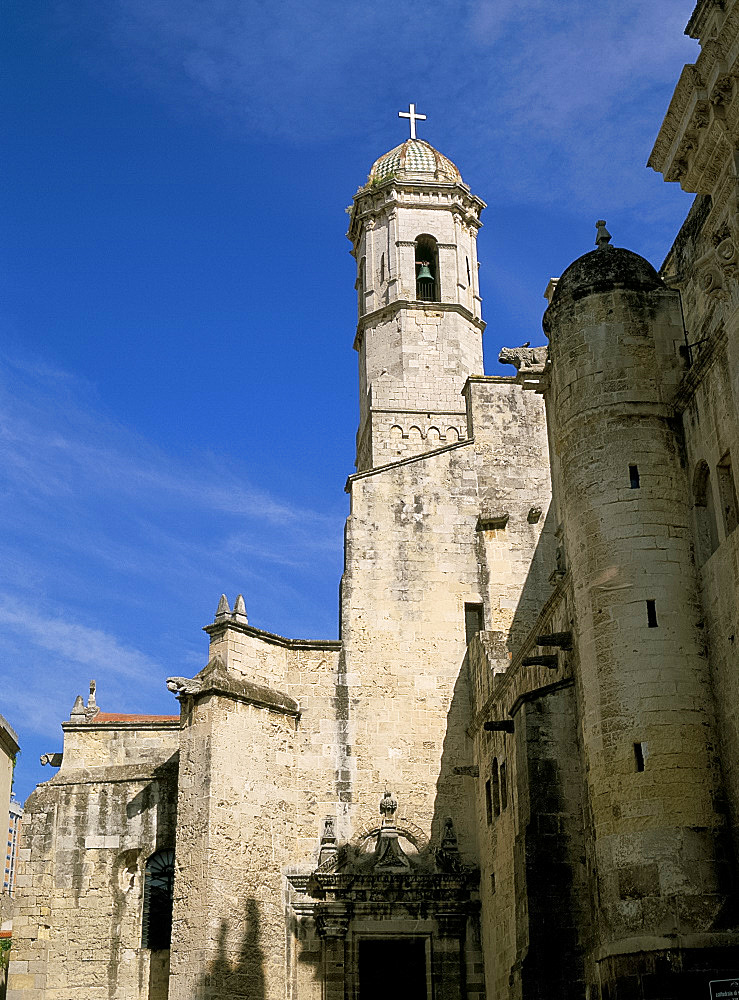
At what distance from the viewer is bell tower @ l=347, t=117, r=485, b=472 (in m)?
30.7

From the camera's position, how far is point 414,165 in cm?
3447

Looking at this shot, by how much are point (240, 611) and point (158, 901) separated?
5.30 meters

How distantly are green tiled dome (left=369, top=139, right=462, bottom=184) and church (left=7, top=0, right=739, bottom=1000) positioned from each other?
612 centimetres

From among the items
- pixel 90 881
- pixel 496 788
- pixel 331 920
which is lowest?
pixel 331 920

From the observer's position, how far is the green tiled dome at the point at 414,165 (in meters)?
34.1

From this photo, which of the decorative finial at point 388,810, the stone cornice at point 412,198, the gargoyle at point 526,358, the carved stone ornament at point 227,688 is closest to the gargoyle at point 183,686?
Result: the carved stone ornament at point 227,688

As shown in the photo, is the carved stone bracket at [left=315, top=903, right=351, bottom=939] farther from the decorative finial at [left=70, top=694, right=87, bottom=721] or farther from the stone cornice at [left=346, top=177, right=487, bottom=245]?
the stone cornice at [left=346, top=177, right=487, bottom=245]

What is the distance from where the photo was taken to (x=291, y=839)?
840 inches

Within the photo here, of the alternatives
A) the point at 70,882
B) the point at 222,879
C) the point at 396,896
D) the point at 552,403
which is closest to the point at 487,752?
the point at 396,896

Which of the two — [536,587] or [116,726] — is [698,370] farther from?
[116,726]

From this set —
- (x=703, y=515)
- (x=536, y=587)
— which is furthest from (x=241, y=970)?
(x=703, y=515)

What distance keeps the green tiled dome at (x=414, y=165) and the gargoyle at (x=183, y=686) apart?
17.5 meters

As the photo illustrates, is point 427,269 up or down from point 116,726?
up

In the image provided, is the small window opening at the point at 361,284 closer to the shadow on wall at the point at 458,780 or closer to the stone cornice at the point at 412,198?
the stone cornice at the point at 412,198
